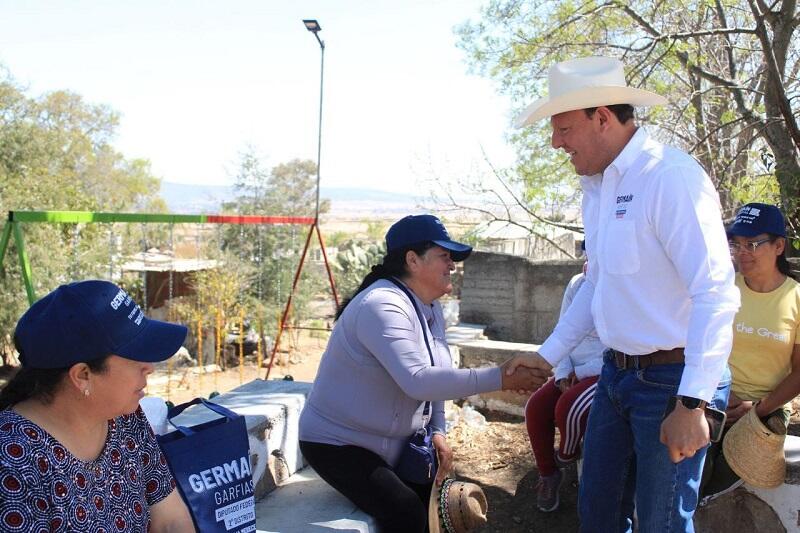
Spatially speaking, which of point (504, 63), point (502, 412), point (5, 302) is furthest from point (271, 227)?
point (502, 412)

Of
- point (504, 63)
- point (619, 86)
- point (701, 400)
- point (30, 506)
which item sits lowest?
point (30, 506)

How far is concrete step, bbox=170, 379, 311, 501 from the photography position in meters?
3.30

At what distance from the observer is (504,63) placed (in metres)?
→ 8.01

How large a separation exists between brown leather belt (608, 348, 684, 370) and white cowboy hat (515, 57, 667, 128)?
0.83 metres

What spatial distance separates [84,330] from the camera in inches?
70.2

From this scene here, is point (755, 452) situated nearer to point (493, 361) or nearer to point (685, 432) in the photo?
point (685, 432)

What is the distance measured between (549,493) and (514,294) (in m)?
3.82

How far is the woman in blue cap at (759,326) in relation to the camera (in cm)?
307

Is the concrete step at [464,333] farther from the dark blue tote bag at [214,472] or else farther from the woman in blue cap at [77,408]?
the woman in blue cap at [77,408]

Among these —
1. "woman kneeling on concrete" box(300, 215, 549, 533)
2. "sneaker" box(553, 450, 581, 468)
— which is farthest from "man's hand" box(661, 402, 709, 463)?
"sneaker" box(553, 450, 581, 468)

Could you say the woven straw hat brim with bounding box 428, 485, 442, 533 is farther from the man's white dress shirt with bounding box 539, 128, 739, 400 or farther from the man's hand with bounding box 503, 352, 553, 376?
the man's white dress shirt with bounding box 539, 128, 739, 400

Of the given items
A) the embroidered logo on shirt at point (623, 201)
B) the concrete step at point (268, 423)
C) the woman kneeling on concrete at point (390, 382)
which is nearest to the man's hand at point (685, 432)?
the embroidered logo on shirt at point (623, 201)

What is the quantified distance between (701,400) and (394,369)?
1102mm

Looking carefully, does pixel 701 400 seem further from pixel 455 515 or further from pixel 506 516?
pixel 506 516
